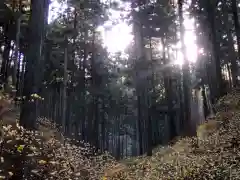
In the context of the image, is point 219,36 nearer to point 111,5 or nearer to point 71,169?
point 111,5

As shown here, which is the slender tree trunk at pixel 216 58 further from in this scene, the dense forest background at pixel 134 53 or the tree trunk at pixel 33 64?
the tree trunk at pixel 33 64

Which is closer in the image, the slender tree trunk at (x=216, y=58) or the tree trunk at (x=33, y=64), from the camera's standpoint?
the tree trunk at (x=33, y=64)

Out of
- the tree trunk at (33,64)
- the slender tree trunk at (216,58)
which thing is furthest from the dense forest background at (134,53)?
the tree trunk at (33,64)

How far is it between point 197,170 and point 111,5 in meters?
26.1

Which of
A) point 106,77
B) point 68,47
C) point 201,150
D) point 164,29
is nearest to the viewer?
point 201,150

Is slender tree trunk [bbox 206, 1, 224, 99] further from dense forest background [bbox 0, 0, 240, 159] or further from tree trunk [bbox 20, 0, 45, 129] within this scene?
tree trunk [bbox 20, 0, 45, 129]

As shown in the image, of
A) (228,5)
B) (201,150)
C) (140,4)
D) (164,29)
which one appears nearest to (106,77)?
(164,29)

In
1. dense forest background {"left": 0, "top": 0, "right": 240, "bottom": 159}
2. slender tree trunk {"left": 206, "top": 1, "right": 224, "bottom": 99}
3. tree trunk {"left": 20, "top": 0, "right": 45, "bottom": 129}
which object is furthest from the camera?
dense forest background {"left": 0, "top": 0, "right": 240, "bottom": 159}

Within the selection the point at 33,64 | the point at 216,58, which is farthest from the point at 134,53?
the point at 33,64

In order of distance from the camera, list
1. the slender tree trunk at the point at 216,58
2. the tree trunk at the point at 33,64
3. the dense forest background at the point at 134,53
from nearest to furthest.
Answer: the tree trunk at the point at 33,64 → the slender tree trunk at the point at 216,58 → the dense forest background at the point at 134,53

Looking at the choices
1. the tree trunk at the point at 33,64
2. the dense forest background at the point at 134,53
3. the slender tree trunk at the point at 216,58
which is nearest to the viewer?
the tree trunk at the point at 33,64

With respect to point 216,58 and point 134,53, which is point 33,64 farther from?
point 134,53

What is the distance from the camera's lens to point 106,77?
3853cm

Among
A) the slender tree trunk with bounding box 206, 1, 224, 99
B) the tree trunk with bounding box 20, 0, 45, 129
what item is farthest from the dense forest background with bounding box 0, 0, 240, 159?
the tree trunk with bounding box 20, 0, 45, 129
